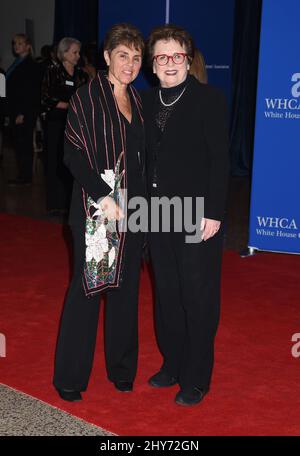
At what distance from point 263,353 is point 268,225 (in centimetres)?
179

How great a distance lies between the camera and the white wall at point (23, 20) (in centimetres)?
1289

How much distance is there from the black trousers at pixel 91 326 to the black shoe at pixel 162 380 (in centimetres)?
14

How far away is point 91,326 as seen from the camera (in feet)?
9.66

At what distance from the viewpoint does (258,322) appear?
4.01m

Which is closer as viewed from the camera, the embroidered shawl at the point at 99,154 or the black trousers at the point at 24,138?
the embroidered shawl at the point at 99,154

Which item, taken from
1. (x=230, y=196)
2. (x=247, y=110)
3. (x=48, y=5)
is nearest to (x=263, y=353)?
(x=230, y=196)

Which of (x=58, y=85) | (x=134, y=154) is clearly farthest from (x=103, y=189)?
(x=58, y=85)

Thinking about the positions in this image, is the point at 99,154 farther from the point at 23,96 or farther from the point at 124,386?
the point at 23,96

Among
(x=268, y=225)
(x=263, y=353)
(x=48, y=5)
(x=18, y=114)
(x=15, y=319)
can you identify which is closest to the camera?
(x=263, y=353)

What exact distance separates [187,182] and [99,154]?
1.12 ft

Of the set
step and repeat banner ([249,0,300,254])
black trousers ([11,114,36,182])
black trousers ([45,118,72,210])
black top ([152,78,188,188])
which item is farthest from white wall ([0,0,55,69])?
black top ([152,78,188,188])

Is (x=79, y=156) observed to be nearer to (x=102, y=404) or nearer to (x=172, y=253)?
(x=172, y=253)

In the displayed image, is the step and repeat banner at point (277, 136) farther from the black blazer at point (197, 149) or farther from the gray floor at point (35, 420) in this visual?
the gray floor at point (35, 420)

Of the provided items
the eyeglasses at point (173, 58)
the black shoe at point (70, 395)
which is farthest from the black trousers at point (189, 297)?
the eyeglasses at point (173, 58)
